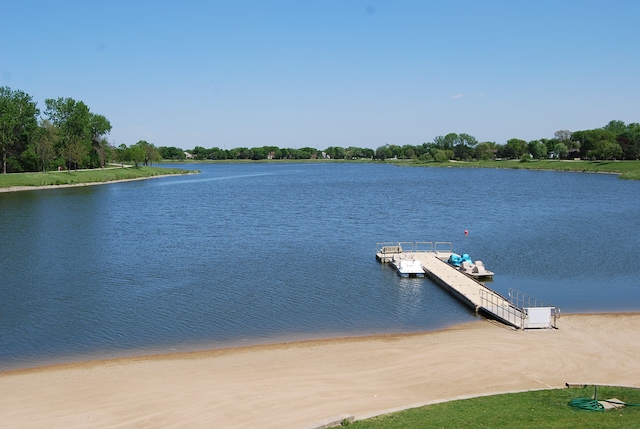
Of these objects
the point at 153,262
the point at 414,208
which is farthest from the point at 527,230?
the point at 153,262

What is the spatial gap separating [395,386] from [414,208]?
62.5 m

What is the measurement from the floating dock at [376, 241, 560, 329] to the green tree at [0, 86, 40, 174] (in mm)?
93618

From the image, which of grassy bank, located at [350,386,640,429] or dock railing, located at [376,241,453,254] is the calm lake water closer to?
dock railing, located at [376,241,453,254]

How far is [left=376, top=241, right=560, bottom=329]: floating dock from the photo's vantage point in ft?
85.6

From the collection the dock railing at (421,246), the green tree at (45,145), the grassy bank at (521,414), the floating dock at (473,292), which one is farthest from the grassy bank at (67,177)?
the grassy bank at (521,414)

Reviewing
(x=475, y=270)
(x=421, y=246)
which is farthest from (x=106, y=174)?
(x=475, y=270)

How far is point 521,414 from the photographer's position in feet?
48.6

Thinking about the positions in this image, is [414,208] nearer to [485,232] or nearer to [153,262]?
[485,232]

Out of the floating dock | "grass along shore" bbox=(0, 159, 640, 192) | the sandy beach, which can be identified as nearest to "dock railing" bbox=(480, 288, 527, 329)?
the floating dock

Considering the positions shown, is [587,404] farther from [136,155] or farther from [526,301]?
[136,155]

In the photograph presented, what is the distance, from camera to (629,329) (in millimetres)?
25734

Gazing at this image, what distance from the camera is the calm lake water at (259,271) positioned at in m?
27.3

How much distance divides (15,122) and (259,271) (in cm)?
9634

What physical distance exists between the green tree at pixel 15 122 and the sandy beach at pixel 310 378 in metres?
106
